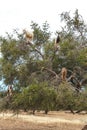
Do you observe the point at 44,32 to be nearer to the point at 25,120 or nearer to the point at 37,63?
the point at 37,63

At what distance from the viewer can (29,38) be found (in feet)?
64.6

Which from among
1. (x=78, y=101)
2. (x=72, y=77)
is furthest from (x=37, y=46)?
(x=78, y=101)

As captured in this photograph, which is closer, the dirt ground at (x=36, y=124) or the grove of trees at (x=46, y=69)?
the grove of trees at (x=46, y=69)

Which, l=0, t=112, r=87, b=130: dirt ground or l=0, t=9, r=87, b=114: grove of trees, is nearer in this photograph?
l=0, t=9, r=87, b=114: grove of trees

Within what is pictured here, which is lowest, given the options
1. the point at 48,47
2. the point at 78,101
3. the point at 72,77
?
the point at 78,101

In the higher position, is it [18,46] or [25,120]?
[18,46]

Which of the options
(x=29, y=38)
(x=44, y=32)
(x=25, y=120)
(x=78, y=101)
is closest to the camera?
(x=78, y=101)

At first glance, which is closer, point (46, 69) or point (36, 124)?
point (46, 69)

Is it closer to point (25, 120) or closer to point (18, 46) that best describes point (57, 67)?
point (18, 46)

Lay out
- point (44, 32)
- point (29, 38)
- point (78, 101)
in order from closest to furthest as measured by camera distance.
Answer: point (78, 101) → point (29, 38) → point (44, 32)

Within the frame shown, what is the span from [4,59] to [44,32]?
244cm

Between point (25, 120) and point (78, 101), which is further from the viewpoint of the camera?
point (25, 120)

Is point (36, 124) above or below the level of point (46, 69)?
below

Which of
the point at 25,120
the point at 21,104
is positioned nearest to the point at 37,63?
the point at 21,104
